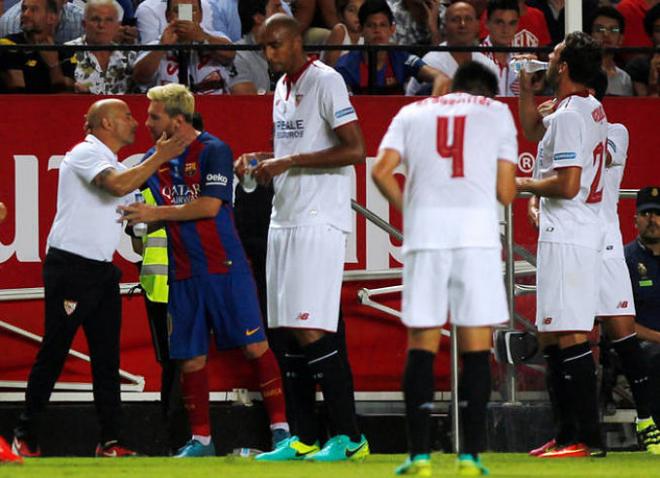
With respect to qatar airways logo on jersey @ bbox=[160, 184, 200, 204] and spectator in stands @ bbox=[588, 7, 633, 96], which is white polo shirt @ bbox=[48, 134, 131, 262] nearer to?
qatar airways logo on jersey @ bbox=[160, 184, 200, 204]

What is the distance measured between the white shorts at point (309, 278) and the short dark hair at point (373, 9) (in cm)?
365

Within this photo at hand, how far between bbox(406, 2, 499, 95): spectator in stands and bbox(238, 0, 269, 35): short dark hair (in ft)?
4.43

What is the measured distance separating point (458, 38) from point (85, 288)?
3877mm

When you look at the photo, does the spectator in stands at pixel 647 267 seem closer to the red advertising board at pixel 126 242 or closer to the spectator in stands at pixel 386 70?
the red advertising board at pixel 126 242

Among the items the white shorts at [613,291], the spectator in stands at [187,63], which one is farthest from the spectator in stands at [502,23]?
the white shorts at [613,291]

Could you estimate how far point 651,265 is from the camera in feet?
35.3

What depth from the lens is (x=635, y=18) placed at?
13.3 meters

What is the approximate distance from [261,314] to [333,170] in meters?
1.91

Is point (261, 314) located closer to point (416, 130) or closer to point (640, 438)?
point (640, 438)

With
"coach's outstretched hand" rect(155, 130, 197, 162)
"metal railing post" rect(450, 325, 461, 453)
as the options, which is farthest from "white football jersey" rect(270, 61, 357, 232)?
"metal railing post" rect(450, 325, 461, 453)

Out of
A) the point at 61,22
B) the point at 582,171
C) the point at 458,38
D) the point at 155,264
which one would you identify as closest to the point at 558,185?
the point at 582,171

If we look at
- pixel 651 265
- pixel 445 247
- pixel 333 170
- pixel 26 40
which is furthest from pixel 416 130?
pixel 26 40

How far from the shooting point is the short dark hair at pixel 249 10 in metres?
11.9

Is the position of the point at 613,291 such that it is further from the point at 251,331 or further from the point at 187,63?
the point at 187,63
